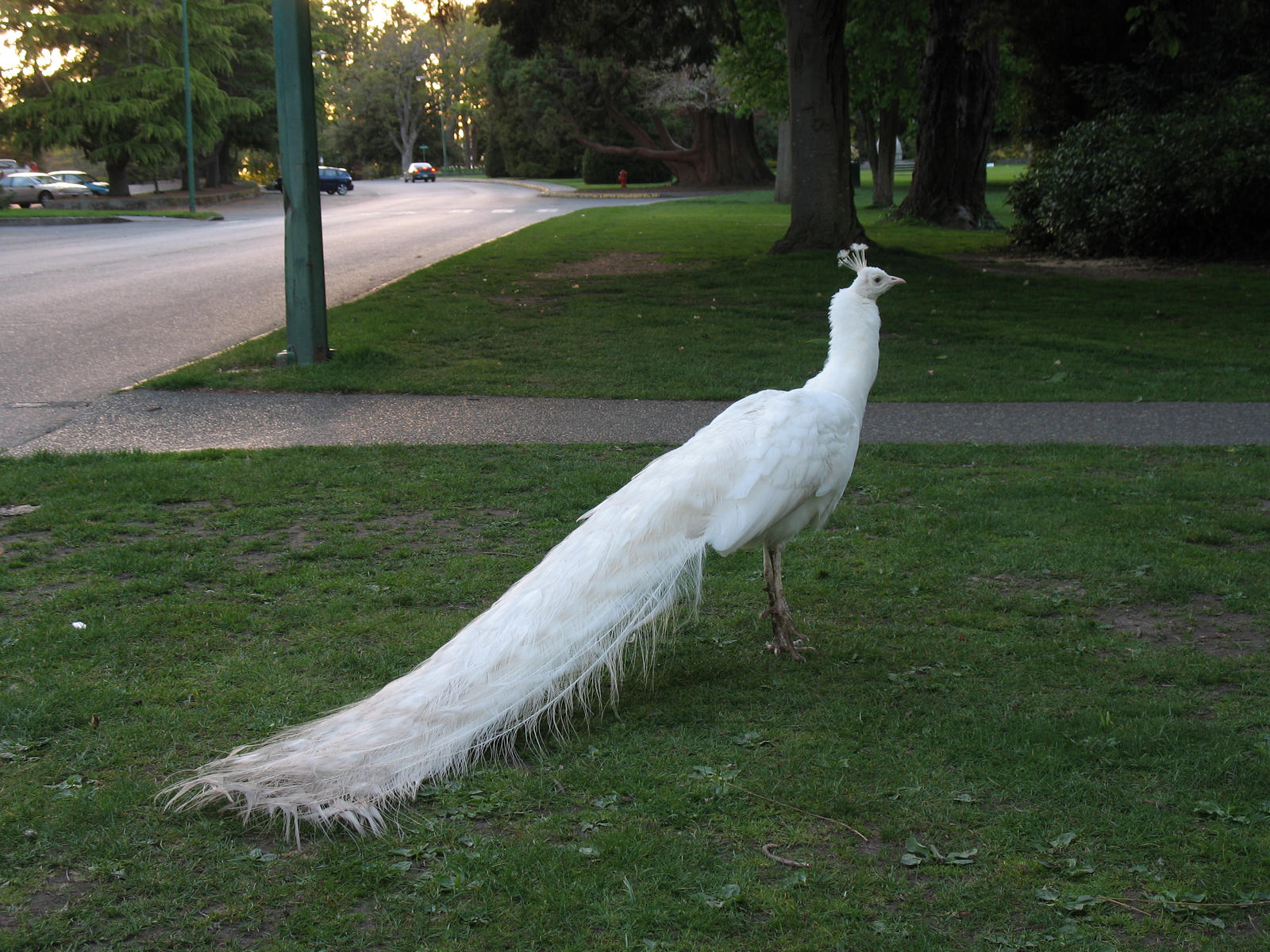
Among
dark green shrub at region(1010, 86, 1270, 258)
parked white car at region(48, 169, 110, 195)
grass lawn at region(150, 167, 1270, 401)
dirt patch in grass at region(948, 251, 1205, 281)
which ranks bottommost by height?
grass lawn at region(150, 167, 1270, 401)

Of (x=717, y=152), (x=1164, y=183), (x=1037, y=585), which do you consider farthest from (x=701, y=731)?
(x=717, y=152)

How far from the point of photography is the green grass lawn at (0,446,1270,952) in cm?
293

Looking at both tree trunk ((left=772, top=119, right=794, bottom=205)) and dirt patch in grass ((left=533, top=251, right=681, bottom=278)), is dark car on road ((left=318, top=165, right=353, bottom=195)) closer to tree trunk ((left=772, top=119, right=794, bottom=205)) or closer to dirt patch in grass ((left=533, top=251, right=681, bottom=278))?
tree trunk ((left=772, top=119, right=794, bottom=205))

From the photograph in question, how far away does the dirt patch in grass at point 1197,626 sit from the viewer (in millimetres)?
4609

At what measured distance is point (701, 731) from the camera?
393 centimetres

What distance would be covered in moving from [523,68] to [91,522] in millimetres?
52057

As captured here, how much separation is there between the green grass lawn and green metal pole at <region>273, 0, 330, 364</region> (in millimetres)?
3583

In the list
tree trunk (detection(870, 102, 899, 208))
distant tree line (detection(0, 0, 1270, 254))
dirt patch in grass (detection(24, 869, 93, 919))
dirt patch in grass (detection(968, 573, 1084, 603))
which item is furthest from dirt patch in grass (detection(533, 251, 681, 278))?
tree trunk (detection(870, 102, 899, 208))

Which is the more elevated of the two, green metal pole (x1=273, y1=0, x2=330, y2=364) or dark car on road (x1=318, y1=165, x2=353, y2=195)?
dark car on road (x1=318, y1=165, x2=353, y2=195)

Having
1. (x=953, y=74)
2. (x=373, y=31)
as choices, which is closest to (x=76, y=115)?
(x=953, y=74)

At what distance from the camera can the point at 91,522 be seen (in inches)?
233

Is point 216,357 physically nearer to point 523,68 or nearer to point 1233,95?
point 1233,95

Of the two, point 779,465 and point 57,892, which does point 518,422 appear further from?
point 57,892

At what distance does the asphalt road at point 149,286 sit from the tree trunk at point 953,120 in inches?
394
